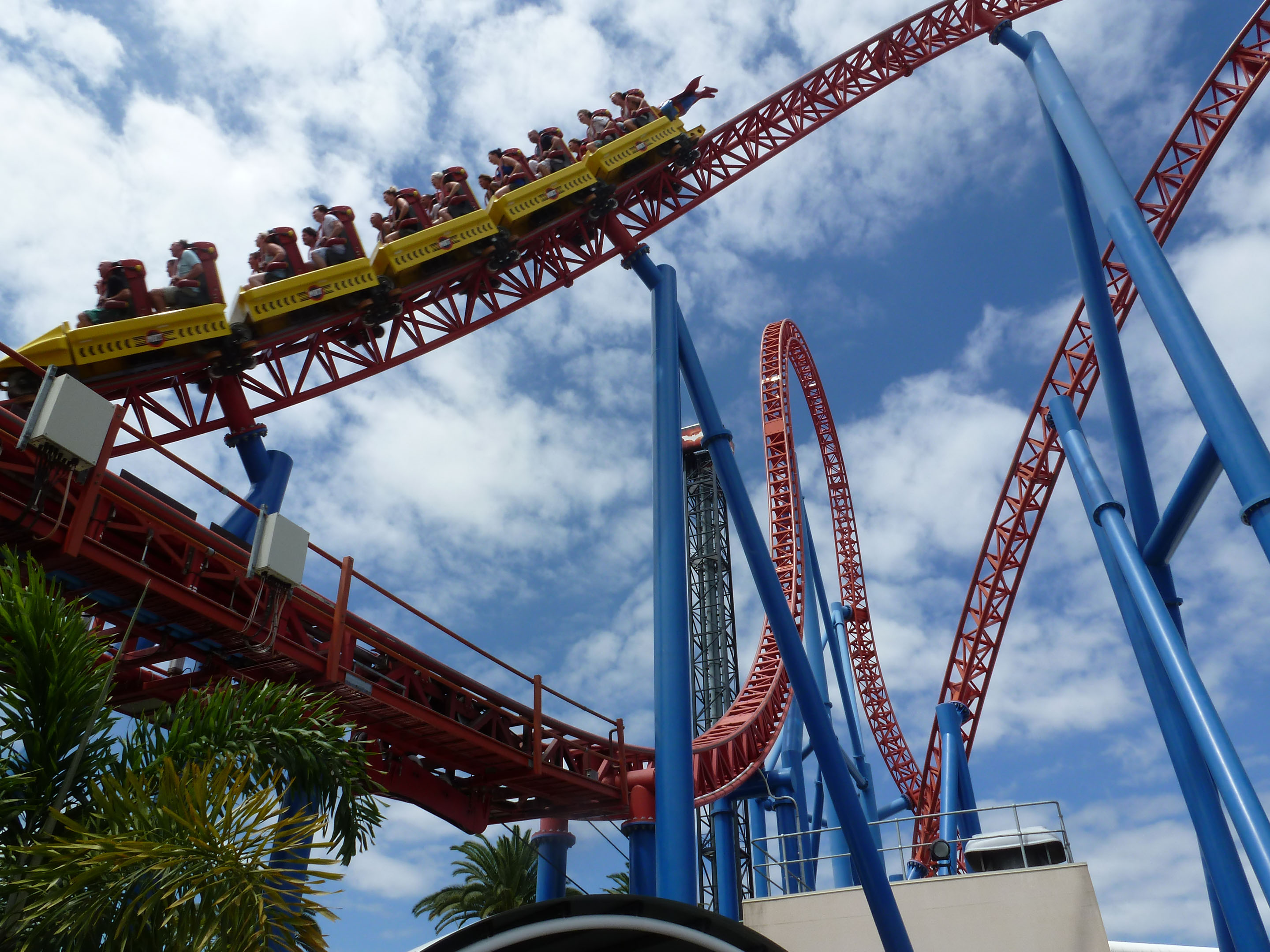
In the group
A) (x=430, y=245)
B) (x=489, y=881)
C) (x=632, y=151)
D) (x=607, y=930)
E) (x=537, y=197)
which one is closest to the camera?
(x=607, y=930)

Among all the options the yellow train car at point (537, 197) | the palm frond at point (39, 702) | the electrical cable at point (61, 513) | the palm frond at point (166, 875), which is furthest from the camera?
the yellow train car at point (537, 197)

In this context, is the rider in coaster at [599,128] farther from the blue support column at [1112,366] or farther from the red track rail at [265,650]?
the red track rail at [265,650]

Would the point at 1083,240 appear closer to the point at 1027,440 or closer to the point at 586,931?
the point at 586,931

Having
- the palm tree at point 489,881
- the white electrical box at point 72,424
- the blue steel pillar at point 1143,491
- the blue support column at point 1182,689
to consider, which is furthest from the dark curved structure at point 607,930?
the palm tree at point 489,881

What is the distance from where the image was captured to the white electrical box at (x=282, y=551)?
225 inches

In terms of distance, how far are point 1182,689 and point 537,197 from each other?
7.16 metres

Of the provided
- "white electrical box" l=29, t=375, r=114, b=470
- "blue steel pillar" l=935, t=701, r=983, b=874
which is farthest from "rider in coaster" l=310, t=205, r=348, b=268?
"blue steel pillar" l=935, t=701, r=983, b=874

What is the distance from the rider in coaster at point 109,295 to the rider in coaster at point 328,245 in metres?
1.69

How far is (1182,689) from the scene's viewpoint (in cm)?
508

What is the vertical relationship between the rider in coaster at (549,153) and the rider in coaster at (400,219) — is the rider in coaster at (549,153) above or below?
above

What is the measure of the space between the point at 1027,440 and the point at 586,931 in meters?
14.9

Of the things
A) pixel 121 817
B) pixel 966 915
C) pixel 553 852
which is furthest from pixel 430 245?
pixel 966 915

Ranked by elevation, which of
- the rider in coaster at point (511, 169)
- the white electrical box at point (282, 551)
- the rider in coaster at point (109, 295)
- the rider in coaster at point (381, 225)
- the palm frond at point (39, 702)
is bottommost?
the palm frond at point (39, 702)

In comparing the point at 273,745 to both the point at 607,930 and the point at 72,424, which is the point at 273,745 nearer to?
the point at 607,930
